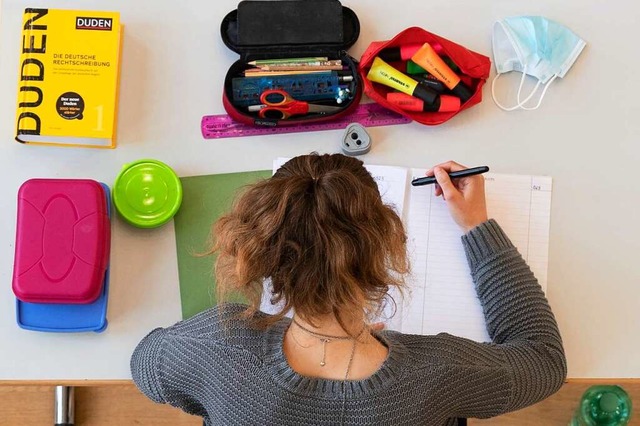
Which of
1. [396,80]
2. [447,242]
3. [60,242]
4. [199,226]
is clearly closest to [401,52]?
[396,80]

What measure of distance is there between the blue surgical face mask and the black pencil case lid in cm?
26

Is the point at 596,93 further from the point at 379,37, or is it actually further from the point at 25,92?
the point at 25,92

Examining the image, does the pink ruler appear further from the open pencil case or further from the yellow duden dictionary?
the yellow duden dictionary

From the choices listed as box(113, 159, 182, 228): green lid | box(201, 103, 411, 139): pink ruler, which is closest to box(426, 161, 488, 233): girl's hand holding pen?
box(201, 103, 411, 139): pink ruler

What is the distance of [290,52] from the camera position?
41.2 inches

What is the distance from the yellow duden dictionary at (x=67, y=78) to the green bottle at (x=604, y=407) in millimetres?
1029

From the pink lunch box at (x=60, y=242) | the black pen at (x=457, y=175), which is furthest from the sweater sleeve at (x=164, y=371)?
the black pen at (x=457, y=175)

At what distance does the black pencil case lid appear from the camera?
1038mm

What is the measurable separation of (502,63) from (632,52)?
→ 0.21 meters

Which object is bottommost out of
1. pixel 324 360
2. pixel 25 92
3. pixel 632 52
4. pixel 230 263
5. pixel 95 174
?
pixel 324 360

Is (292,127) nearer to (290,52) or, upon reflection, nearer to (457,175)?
(290,52)

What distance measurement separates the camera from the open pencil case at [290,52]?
1.03 metres

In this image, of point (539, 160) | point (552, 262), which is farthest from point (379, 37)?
point (552, 262)

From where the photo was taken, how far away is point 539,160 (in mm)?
1047
